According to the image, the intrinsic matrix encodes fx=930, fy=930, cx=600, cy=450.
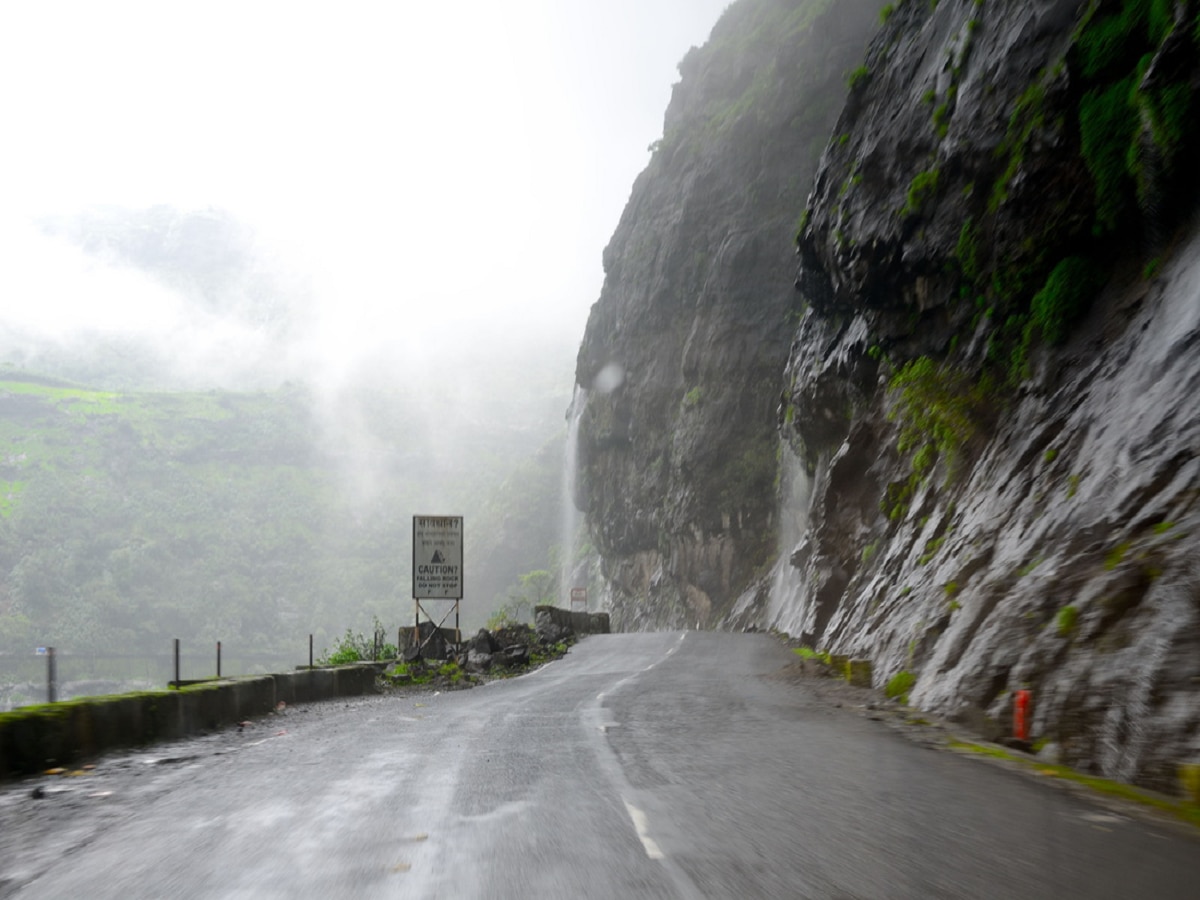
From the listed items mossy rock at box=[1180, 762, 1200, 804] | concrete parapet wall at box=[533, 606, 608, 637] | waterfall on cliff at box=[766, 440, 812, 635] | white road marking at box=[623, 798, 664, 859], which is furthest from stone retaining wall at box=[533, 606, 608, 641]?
mossy rock at box=[1180, 762, 1200, 804]

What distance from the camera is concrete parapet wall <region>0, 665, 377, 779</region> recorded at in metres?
8.81

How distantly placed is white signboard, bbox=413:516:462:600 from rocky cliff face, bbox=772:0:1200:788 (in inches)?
443

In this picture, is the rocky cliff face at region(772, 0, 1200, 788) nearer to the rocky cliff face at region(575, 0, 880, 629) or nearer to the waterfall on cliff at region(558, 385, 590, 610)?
the rocky cliff face at region(575, 0, 880, 629)

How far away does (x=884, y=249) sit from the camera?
24578mm

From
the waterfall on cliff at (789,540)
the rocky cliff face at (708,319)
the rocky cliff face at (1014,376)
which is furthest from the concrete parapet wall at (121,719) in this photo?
the rocky cliff face at (708,319)

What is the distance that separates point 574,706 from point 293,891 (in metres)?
10.5

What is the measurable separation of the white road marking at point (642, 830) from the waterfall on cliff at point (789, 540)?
2861 cm

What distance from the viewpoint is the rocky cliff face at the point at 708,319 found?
2180 inches

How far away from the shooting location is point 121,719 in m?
10.6

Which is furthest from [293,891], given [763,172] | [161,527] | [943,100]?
[161,527]

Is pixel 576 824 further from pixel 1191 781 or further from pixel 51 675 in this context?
pixel 51 675

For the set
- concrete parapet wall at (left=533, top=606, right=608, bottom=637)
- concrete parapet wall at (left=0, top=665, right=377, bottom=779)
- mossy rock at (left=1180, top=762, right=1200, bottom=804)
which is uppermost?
mossy rock at (left=1180, top=762, right=1200, bottom=804)

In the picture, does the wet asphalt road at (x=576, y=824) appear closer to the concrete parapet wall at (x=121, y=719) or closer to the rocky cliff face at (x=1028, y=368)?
the concrete parapet wall at (x=121, y=719)

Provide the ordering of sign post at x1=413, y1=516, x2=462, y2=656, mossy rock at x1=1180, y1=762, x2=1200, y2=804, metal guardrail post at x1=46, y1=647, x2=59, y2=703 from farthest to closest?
sign post at x1=413, y1=516, x2=462, y2=656, metal guardrail post at x1=46, y1=647, x2=59, y2=703, mossy rock at x1=1180, y1=762, x2=1200, y2=804
